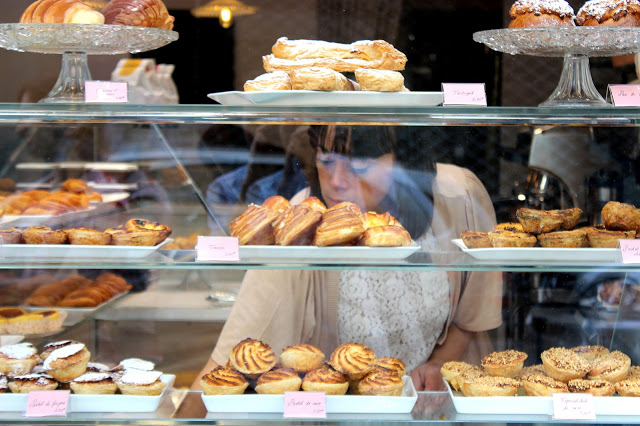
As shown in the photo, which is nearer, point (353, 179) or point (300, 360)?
point (300, 360)

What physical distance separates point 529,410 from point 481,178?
912 mm

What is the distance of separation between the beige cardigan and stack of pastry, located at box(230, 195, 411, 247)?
44cm

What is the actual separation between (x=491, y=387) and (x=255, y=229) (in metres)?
0.70

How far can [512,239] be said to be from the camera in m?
1.63

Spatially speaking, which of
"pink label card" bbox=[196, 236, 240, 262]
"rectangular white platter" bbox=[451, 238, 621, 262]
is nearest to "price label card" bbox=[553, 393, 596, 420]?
"rectangular white platter" bbox=[451, 238, 621, 262]

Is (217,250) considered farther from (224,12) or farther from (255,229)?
(224,12)

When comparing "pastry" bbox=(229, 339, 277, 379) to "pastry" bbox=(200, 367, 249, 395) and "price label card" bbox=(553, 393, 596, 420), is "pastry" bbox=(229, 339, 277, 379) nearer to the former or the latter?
"pastry" bbox=(200, 367, 249, 395)

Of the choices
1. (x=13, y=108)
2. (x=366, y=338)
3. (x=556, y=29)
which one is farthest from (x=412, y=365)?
(x=13, y=108)

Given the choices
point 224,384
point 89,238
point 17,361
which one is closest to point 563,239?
point 224,384

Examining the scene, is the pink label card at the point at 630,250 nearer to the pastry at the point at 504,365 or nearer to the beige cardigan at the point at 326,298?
the pastry at the point at 504,365

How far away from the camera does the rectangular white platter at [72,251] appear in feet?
5.29

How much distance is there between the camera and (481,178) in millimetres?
2279

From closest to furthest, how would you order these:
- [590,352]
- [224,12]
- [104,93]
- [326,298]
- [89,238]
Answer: [104,93], [89,238], [590,352], [326,298], [224,12]

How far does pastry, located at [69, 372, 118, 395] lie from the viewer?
1612 mm
